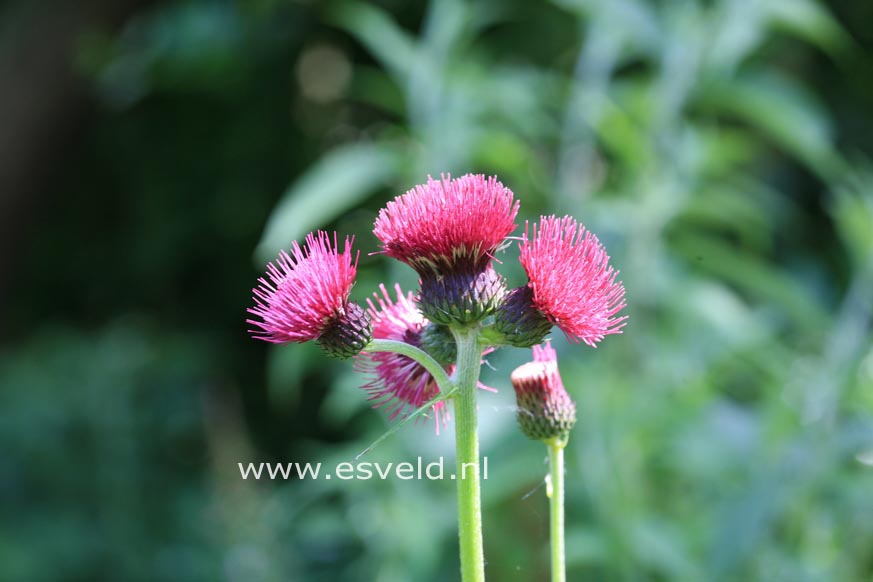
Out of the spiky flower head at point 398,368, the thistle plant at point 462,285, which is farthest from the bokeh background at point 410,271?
the thistle plant at point 462,285

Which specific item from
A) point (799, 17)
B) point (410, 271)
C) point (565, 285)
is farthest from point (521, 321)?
point (799, 17)

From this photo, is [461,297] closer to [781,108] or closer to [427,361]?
[427,361]

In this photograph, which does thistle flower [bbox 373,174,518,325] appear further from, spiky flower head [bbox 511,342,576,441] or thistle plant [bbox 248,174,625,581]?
spiky flower head [bbox 511,342,576,441]

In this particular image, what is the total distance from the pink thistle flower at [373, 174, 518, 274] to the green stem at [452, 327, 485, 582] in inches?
4.8

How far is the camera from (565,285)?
75cm

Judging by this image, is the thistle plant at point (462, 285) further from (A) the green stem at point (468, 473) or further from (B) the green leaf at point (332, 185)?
(B) the green leaf at point (332, 185)

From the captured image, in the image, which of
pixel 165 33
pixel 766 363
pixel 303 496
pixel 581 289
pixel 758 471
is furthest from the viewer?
pixel 165 33

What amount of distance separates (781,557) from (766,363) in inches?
20.6

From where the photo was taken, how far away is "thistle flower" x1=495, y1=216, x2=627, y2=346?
74cm

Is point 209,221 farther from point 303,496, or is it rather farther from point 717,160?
point 717,160

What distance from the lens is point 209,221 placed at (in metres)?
5.15

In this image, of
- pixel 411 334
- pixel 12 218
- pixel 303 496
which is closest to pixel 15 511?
pixel 12 218

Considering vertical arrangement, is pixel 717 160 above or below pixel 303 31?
below

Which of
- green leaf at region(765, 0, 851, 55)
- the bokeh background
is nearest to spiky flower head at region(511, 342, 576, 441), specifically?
the bokeh background
